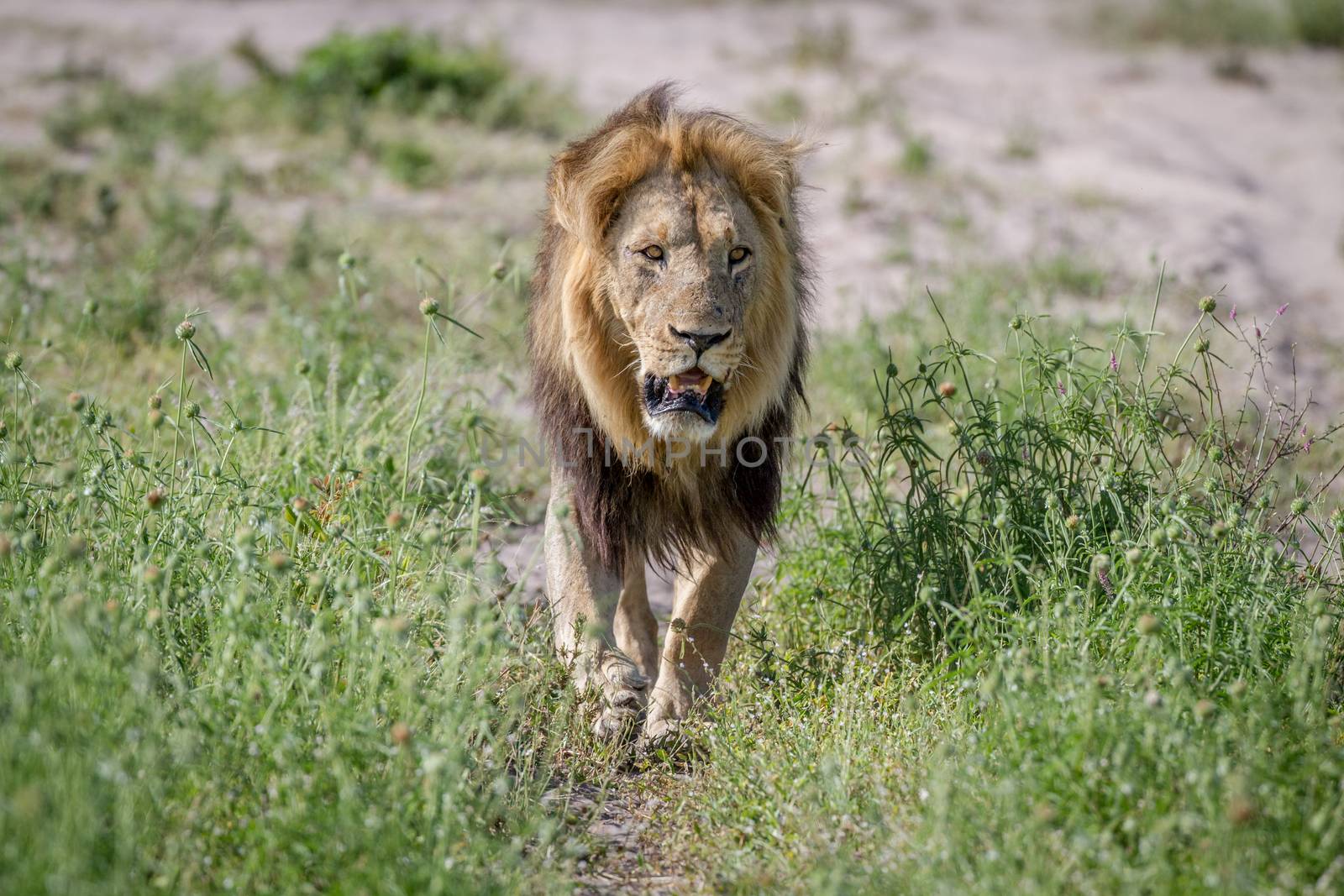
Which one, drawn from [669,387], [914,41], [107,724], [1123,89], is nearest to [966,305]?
[669,387]

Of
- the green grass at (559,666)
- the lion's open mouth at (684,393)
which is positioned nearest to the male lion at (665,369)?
the lion's open mouth at (684,393)

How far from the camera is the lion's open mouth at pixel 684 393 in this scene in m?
3.54

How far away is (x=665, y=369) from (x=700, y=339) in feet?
0.43

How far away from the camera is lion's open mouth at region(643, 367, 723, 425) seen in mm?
3539

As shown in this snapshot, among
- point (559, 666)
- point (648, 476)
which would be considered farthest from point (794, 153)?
point (559, 666)

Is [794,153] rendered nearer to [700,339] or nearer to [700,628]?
[700,339]

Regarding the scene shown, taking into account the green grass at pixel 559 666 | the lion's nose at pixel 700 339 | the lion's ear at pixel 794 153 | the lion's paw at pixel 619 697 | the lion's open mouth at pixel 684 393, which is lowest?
the lion's paw at pixel 619 697

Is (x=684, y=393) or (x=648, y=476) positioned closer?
(x=684, y=393)

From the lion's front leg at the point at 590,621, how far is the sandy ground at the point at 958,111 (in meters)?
2.81

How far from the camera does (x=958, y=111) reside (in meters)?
10.5

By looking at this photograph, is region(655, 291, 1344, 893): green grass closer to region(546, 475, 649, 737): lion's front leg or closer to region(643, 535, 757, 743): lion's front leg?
region(643, 535, 757, 743): lion's front leg

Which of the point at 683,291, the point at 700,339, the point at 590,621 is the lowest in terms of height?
the point at 590,621

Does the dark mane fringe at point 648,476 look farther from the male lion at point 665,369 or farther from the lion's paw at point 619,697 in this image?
the lion's paw at point 619,697

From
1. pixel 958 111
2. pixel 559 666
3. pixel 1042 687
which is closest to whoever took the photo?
pixel 1042 687
